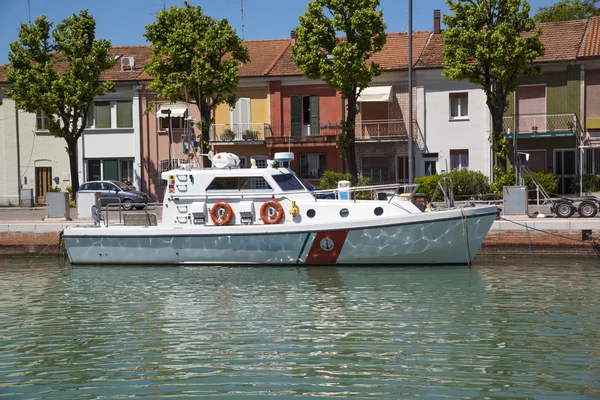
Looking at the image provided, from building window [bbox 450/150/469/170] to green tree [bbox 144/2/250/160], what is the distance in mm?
10982

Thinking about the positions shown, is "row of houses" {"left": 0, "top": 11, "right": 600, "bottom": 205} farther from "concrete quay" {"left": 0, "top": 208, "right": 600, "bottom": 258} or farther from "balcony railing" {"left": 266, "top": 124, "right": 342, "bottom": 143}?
"concrete quay" {"left": 0, "top": 208, "right": 600, "bottom": 258}

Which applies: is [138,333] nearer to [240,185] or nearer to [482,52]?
[240,185]

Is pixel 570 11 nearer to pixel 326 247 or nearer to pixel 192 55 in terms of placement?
pixel 192 55

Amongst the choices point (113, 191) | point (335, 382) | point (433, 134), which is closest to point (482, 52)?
point (433, 134)

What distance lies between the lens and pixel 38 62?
39469 millimetres


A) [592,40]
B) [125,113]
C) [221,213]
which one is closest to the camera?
[221,213]

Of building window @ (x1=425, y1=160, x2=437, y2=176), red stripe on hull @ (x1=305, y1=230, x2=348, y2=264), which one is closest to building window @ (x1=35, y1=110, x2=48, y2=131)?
building window @ (x1=425, y1=160, x2=437, y2=176)

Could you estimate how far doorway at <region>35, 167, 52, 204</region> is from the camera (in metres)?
44.4

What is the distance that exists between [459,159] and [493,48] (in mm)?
9005

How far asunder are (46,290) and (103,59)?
867 inches

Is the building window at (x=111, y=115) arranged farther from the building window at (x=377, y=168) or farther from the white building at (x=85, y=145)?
the building window at (x=377, y=168)

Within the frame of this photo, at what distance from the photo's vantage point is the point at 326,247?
67.4 ft

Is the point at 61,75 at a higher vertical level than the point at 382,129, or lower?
higher

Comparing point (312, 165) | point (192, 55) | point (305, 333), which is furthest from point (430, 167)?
point (305, 333)
